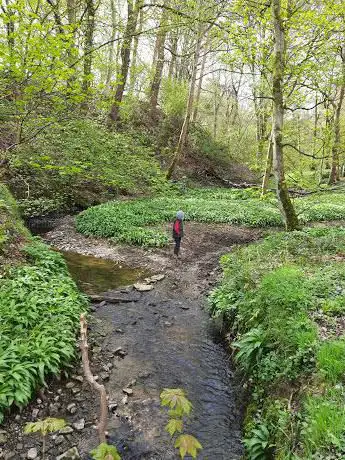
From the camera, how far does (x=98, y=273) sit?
36.7ft

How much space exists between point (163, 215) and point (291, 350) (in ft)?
39.6

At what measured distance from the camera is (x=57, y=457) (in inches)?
173

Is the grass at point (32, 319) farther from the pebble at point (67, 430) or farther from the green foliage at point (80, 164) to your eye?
the green foliage at point (80, 164)

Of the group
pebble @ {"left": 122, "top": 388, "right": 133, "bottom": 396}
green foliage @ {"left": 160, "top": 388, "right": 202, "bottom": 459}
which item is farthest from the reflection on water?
green foliage @ {"left": 160, "top": 388, "right": 202, "bottom": 459}

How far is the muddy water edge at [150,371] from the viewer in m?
4.84

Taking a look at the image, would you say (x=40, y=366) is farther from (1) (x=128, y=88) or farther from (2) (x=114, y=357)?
(1) (x=128, y=88)

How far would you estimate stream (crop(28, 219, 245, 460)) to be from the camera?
4844 mm

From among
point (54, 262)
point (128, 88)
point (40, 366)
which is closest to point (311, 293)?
point (40, 366)

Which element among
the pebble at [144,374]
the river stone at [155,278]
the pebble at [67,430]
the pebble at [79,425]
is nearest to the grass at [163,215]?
the river stone at [155,278]

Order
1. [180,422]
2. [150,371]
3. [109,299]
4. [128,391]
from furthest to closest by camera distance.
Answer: [109,299]
[150,371]
[128,391]
[180,422]

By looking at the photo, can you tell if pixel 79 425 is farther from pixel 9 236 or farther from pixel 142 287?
pixel 9 236

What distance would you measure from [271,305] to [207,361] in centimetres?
166

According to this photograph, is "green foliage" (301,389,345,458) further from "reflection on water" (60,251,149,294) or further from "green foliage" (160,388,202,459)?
"reflection on water" (60,251,149,294)

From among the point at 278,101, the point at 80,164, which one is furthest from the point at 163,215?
the point at 80,164
